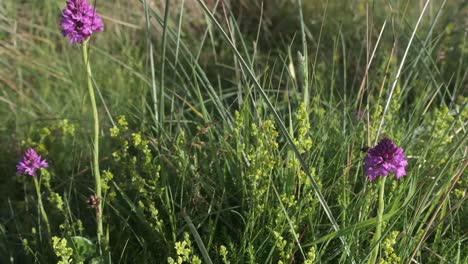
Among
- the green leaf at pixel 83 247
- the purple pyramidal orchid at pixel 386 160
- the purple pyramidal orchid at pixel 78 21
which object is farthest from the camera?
the green leaf at pixel 83 247

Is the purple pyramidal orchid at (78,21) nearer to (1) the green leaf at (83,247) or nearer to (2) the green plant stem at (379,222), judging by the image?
(1) the green leaf at (83,247)

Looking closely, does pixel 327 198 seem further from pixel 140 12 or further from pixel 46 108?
pixel 140 12

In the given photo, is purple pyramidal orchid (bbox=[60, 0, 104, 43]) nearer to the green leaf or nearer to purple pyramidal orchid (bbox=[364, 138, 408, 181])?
the green leaf

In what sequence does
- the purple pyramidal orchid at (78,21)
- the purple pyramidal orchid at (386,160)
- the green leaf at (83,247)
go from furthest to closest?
the green leaf at (83,247) < the purple pyramidal orchid at (78,21) < the purple pyramidal orchid at (386,160)

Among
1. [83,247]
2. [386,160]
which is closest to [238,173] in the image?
[83,247]

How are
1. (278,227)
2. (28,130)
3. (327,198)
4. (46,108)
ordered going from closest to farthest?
(278,227), (327,198), (28,130), (46,108)

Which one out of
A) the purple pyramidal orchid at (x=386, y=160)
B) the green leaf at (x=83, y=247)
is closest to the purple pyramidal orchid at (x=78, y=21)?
the green leaf at (x=83, y=247)

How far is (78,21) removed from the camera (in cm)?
136

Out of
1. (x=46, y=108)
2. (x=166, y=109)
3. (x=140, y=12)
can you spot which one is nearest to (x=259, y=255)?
(x=166, y=109)

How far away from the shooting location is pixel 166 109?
2.56 m

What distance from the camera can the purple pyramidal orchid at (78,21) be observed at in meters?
1.35

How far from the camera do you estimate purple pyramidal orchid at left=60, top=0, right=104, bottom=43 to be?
1.35m

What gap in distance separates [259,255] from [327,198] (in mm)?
264

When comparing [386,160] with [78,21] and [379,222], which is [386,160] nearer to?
[379,222]
